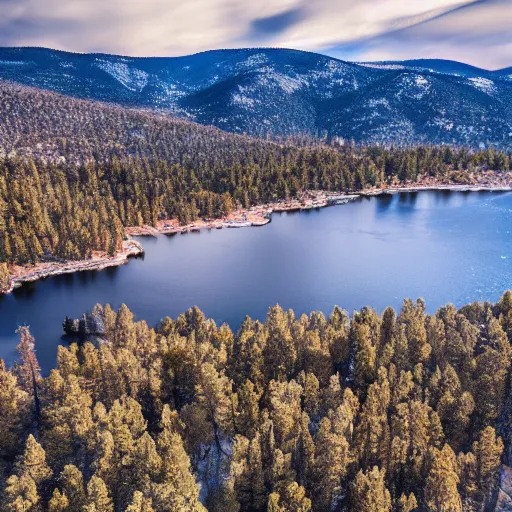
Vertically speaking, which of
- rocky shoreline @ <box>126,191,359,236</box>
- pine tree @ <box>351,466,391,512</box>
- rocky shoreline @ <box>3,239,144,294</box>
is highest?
rocky shoreline @ <box>126,191,359,236</box>

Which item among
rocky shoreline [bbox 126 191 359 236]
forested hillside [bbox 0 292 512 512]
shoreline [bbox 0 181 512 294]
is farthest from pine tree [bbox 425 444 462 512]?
rocky shoreline [bbox 126 191 359 236]

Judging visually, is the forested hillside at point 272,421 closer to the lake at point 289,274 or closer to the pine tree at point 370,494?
the pine tree at point 370,494

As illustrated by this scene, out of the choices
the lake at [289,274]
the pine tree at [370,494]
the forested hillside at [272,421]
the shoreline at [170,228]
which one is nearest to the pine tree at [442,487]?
the forested hillside at [272,421]

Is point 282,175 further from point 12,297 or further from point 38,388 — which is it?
point 38,388

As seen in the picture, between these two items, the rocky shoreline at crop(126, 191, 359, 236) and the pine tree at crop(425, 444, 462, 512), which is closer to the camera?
the pine tree at crop(425, 444, 462, 512)

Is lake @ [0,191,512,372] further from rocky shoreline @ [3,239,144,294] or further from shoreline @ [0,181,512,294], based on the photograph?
shoreline @ [0,181,512,294]

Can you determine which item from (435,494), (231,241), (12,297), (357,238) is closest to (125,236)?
(231,241)

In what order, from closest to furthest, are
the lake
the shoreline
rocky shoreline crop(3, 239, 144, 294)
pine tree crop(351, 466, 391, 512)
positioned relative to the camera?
1. pine tree crop(351, 466, 391, 512)
2. the lake
3. rocky shoreline crop(3, 239, 144, 294)
4. the shoreline
